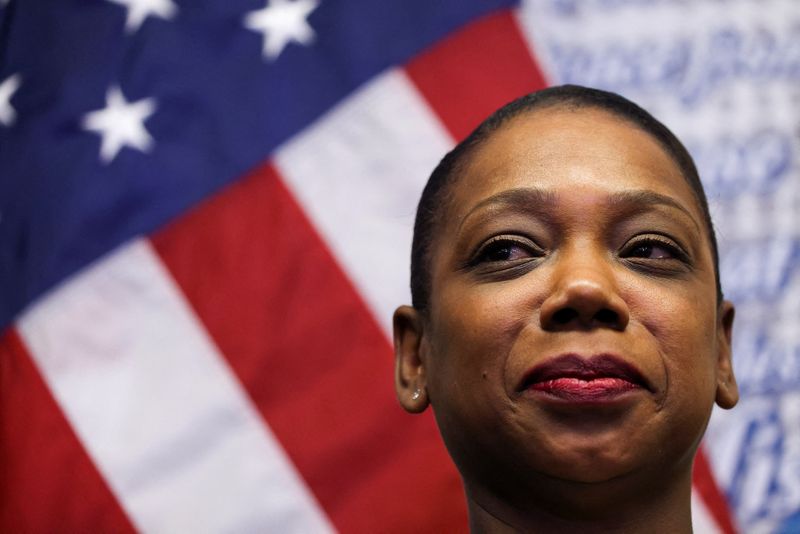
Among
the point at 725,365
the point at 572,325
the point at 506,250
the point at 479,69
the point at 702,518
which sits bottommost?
the point at 702,518

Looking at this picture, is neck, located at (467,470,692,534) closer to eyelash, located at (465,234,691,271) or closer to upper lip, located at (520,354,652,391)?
upper lip, located at (520,354,652,391)

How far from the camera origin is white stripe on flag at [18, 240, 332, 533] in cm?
199

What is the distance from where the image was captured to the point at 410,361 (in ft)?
4.92

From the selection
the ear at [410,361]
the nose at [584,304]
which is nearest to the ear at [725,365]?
the nose at [584,304]

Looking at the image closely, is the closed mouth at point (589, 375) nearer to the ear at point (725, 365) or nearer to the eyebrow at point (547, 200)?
the eyebrow at point (547, 200)

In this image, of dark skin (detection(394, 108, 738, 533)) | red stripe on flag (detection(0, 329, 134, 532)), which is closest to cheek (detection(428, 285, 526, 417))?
dark skin (detection(394, 108, 738, 533))

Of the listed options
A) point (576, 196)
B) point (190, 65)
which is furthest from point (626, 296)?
point (190, 65)

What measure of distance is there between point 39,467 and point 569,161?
1.38 meters

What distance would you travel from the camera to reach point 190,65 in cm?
215

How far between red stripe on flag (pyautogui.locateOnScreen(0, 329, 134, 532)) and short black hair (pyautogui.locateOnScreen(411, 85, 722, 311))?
3.08 ft

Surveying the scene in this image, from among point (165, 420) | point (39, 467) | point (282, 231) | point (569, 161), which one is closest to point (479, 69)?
point (282, 231)

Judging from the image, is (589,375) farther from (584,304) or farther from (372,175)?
(372,175)

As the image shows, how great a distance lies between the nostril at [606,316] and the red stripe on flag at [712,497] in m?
0.99

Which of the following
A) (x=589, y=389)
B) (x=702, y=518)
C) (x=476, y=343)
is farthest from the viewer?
(x=702, y=518)
